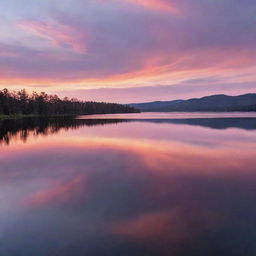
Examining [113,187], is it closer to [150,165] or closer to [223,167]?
[150,165]

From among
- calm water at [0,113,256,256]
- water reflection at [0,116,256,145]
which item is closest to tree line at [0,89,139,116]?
water reflection at [0,116,256,145]

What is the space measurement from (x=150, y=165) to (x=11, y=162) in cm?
854

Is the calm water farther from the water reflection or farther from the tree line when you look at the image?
the tree line

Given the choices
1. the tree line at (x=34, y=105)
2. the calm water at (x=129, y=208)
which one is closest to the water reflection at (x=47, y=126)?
the calm water at (x=129, y=208)

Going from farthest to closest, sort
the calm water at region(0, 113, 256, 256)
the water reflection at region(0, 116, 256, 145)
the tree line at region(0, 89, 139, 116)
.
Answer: the tree line at region(0, 89, 139, 116), the water reflection at region(0, 116, 256, 145), the calm water at region(0, 113, 256, 256)

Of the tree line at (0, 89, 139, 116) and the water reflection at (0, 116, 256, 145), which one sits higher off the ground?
the tree line at (0, 89, 139, 116)

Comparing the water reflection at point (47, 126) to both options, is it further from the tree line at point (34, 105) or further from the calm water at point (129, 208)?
the tree line at point (34, 105)

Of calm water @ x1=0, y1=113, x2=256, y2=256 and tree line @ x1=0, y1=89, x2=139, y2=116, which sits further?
tree line @ x1=0, y1=89, x2=139, y2=116

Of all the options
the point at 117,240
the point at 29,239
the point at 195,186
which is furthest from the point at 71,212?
the point at 195,186

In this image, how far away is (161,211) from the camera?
6.68m

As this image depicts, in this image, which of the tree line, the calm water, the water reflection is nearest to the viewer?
the calm water

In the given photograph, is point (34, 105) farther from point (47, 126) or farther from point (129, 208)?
point (129, 208)

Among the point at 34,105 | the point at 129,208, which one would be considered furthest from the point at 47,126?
the point at 34,105

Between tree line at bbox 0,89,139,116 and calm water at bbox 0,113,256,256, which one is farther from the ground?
tree line at bbox 0,89,139,116
